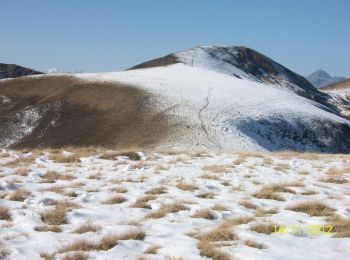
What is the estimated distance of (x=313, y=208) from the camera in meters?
10.2

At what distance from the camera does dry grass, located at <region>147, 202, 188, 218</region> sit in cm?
968

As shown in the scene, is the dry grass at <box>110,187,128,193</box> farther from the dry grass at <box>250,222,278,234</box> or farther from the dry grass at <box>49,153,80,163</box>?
the dry grass at <box>49,153,80,163</box>

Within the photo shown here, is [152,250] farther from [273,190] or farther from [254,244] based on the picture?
[273,190]

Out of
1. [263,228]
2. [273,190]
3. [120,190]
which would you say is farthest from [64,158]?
[263,228]

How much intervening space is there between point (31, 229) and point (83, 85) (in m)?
54.2

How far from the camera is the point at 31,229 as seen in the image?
327 inches

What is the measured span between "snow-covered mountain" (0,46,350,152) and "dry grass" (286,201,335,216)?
3015 centimetres

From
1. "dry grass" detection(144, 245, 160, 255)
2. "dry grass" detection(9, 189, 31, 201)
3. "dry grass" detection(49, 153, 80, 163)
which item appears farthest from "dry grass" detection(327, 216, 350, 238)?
"dry grass" detection(49, 153, 80, 163)

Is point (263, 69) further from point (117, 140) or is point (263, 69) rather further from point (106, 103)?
point (117, 140)

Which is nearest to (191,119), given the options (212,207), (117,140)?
(117,140)

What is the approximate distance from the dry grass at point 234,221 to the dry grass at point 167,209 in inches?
54.6

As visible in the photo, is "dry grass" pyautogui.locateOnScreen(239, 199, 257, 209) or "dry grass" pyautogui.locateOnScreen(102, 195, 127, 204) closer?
"dry grass" pyautogui.locateOnScreen(239, 199, 257, 209)

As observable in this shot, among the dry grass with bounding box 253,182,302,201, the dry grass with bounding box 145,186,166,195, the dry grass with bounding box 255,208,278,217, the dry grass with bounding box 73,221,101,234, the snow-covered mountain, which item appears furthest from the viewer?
the snow-covered mountain

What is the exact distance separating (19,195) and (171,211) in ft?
14.2
